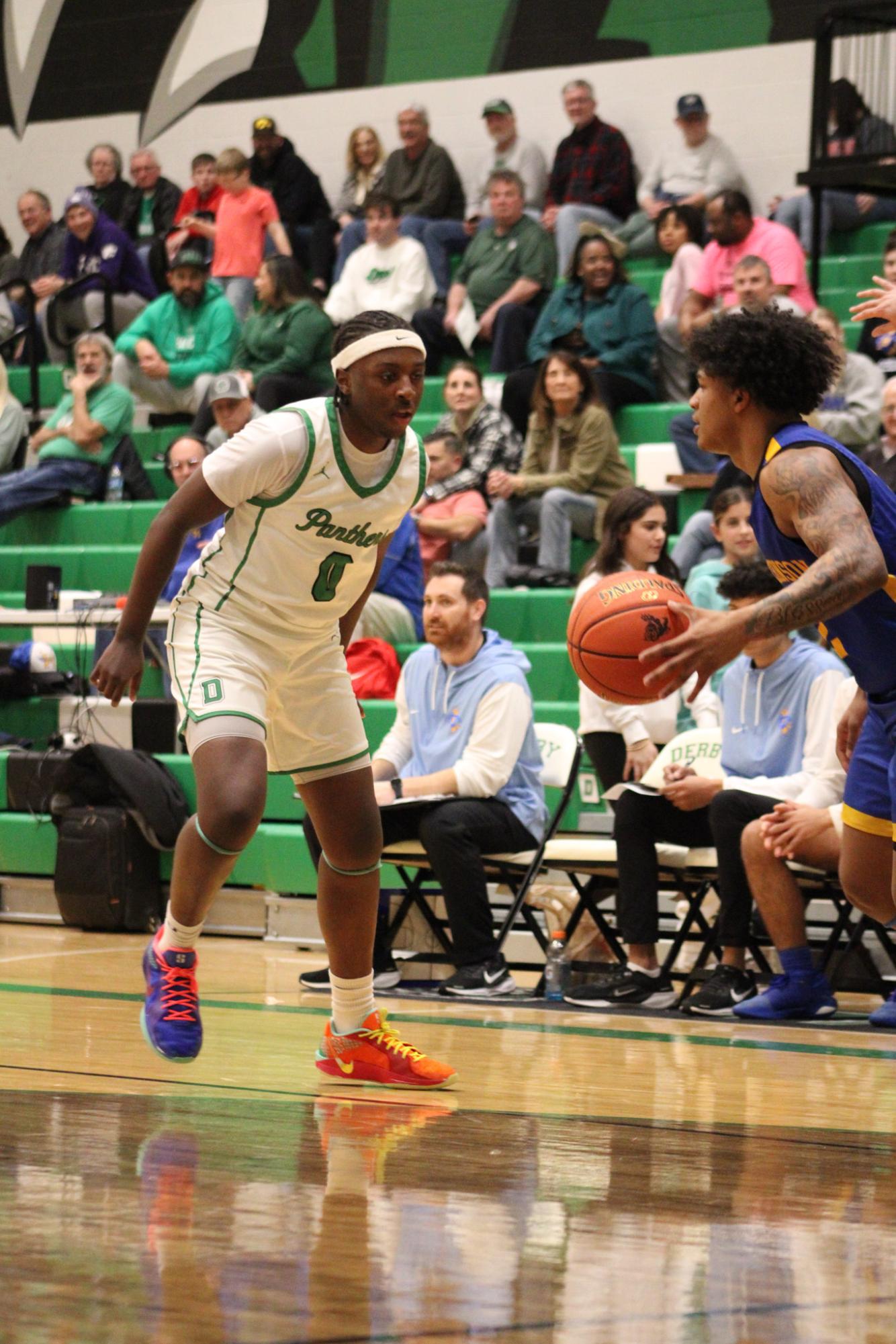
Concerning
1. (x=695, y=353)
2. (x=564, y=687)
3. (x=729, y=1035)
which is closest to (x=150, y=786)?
(x=564, y=687)

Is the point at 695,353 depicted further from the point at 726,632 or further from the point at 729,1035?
the point at 729,1035

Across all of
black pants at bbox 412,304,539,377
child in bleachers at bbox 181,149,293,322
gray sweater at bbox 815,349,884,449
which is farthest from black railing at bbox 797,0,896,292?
child in bleachers at bbox 181,149,293,322

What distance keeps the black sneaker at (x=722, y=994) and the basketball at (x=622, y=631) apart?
2005 mm

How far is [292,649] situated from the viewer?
12.6ft

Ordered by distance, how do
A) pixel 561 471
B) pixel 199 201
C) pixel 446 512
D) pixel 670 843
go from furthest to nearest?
pixel 199 201 < pixel 446 512 < pixel 561 471 < pixel 670 843

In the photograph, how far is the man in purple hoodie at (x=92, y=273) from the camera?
40.7 feet

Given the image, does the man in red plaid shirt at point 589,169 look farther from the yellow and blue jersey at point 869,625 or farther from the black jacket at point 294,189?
the yellow and blue jersey at point 869,625

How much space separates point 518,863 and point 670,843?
54cm

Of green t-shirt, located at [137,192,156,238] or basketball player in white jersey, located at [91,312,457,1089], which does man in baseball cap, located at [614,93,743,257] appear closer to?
green t-shirt, located at [137,192,156,238]

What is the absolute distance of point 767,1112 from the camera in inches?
144

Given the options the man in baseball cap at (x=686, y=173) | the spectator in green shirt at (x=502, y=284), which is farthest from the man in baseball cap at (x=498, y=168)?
the man in baseball cap at (x=686, y=173)

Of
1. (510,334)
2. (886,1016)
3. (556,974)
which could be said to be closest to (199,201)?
(510,334)

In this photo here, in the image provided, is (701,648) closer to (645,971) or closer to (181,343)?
(645,971)

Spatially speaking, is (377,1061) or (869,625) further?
(377,1061)
